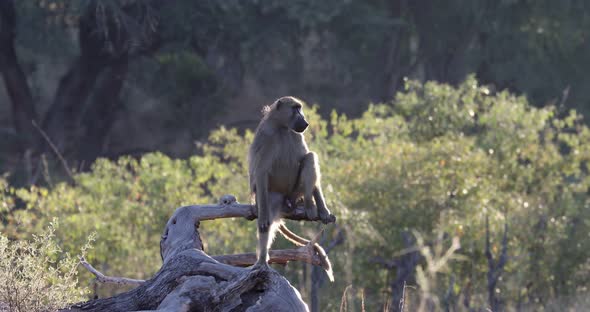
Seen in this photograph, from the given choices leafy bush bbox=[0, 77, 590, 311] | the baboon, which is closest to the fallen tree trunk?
the baboon

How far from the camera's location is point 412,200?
12109mm

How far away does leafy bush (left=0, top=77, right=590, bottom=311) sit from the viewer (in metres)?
12.1

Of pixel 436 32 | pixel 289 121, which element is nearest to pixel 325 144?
pixel 289 121

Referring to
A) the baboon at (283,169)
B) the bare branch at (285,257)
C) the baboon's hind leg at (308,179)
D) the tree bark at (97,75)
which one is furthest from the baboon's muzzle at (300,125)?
the tree bark at (97,75)

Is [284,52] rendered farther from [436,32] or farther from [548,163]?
[548,163]

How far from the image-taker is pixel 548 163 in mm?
13789

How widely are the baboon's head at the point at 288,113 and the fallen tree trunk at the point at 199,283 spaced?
30.5 inches

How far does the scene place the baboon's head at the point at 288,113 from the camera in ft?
22.7

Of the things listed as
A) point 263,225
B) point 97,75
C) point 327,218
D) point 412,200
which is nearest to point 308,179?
point 327,218

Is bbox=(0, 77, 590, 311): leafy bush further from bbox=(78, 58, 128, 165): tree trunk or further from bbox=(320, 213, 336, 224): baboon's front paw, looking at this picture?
bbox=(78, 58, 128, 165): tree trunk

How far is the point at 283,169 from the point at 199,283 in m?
1.48

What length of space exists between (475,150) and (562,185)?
5.53 ft

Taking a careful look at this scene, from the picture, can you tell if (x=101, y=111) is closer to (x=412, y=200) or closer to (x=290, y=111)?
(x=412, y=200)

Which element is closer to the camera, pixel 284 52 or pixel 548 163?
pixel 548 163
